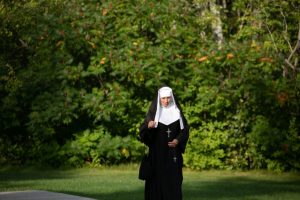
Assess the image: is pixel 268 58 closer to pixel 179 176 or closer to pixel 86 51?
pixel 86 51

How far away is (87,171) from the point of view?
2100cm

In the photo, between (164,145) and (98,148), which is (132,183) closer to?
(98,148)

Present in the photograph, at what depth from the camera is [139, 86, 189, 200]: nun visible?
38.5ft

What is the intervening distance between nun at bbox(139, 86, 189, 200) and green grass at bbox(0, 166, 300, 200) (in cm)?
287

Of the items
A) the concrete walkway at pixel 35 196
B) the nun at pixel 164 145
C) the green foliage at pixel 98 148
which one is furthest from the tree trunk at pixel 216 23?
the nun at pixel 164 145

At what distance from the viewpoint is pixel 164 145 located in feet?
39.0

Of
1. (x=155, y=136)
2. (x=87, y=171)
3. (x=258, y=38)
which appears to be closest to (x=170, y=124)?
(x=155, y=136)

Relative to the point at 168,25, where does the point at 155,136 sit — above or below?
below

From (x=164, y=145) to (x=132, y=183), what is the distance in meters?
5.92

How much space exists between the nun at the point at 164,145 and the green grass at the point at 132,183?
2.87 m

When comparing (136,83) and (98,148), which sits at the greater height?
(136,83)

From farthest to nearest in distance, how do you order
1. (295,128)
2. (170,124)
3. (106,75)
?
(106,75) → (295,128) → (170,124)

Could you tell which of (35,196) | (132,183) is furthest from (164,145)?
(132,183)

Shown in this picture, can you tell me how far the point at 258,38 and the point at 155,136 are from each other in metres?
11.8
